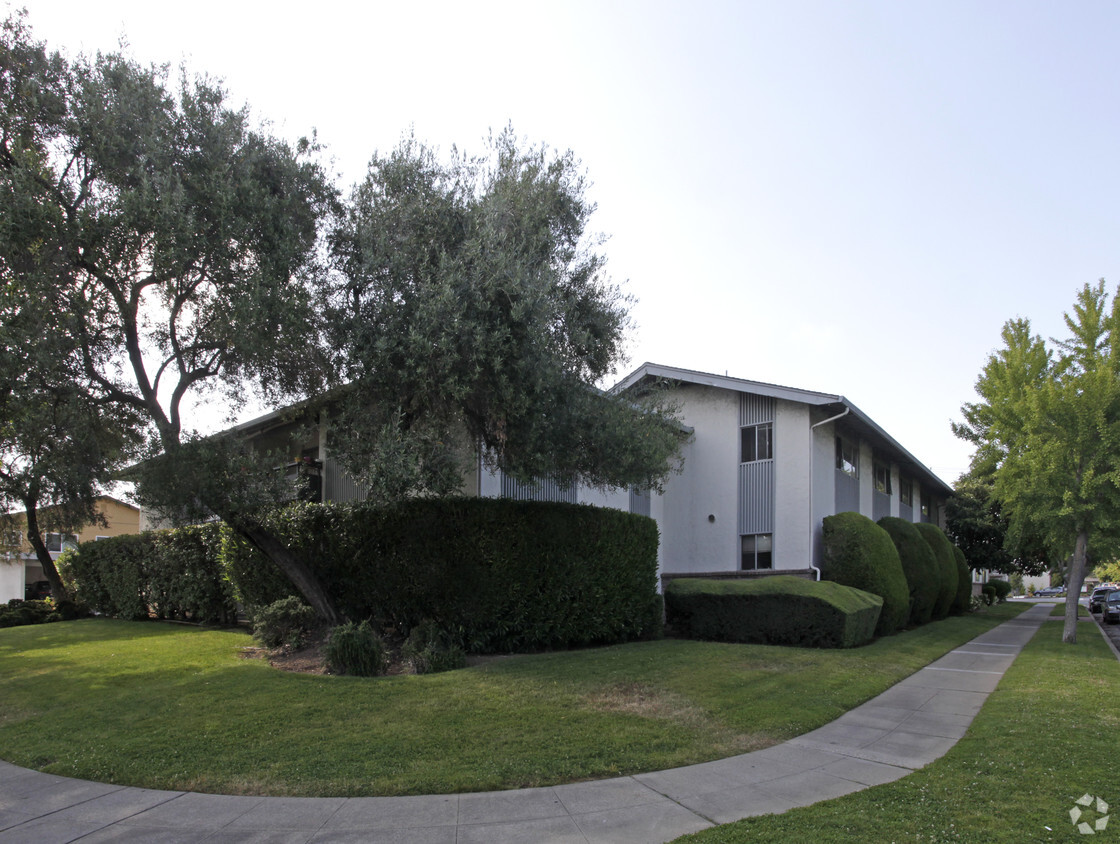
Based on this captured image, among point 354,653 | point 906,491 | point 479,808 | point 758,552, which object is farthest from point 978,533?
point 479,808

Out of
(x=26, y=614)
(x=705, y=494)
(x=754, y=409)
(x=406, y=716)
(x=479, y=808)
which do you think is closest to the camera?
(x=479, y=808)

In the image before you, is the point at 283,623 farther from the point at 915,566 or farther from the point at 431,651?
the point at 915,566

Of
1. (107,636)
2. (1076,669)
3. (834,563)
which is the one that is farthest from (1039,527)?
(107,636)

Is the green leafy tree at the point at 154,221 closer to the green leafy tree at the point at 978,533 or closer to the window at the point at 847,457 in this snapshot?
the window at the point at 847,457

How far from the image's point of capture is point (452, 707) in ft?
26.9

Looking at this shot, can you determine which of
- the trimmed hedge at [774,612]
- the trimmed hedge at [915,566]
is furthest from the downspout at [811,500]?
the trimmed hedge at [915,566]

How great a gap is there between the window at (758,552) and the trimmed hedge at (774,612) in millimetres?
2946

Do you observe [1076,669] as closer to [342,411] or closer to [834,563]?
[834,563]

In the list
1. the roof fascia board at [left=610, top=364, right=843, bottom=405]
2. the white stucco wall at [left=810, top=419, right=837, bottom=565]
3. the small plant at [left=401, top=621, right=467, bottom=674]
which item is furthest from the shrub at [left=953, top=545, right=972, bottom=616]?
the small plant at [left=401, top=621, right=467, bottom=674]

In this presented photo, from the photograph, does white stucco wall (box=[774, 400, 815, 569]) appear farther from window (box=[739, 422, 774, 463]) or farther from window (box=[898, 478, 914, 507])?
window (box=[898, 478, 914, 507])

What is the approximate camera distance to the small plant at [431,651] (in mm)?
10320

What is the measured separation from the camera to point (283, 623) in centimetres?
1220

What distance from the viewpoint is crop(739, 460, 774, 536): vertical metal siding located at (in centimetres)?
1875

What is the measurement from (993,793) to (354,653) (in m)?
7.47
